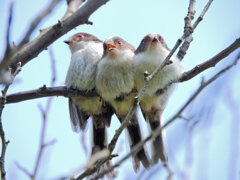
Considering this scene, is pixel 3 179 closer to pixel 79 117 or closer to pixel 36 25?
pixel 36 25

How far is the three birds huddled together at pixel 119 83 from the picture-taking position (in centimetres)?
452

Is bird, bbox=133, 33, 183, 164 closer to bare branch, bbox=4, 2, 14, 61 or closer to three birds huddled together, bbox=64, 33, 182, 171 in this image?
three birds huddled together, bbox=64, 33, 182, 171

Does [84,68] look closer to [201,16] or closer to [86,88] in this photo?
[86,88]

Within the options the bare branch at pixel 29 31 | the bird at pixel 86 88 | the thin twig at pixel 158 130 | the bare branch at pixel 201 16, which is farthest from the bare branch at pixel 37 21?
the bird at pixel 86 88

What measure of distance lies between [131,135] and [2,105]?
2438 mm

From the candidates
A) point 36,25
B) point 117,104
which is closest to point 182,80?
point 117,104

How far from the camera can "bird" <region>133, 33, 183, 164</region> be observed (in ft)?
14.6

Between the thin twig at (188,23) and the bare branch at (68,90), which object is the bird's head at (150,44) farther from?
the bare branch at (68,90)

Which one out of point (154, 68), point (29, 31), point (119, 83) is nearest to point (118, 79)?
point (119, 83)

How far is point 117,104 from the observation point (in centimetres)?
481

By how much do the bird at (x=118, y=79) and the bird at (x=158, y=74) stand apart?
0.41ft

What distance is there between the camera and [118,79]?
462 cm

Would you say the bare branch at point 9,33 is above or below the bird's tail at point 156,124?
above

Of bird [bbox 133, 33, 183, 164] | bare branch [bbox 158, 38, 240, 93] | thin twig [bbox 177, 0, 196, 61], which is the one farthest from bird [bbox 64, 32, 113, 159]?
bare branch [bbox 158, 38, 240, 93]
